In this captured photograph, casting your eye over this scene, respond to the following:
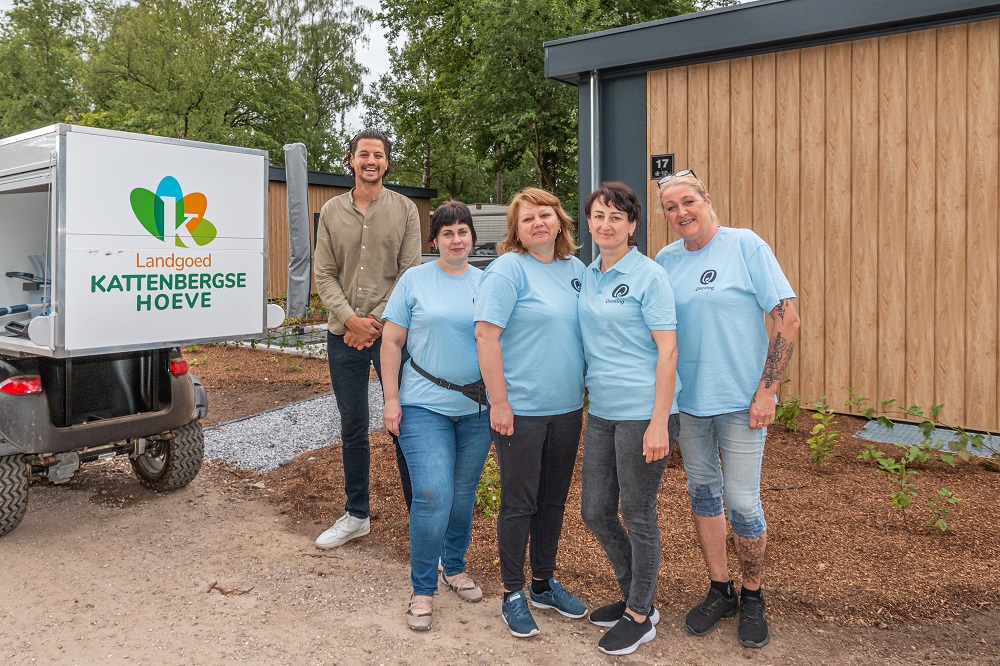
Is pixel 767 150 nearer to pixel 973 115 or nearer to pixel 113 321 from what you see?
pixel 973 115

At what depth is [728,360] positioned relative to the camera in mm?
2926

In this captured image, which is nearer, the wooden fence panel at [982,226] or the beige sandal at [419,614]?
the beige sandal at [419,614]

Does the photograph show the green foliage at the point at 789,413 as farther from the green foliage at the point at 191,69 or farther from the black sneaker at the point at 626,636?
the green foliage at the point at 191,69

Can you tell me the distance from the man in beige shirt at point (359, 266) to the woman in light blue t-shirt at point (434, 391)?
0.70 meters

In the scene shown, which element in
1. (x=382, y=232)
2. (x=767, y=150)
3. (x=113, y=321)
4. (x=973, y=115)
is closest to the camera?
(x=382, y=232)

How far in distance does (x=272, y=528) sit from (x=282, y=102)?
2833 cm

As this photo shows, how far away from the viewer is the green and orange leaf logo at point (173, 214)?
14.8 ft

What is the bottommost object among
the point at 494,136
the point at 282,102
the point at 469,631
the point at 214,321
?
the point at 469,631

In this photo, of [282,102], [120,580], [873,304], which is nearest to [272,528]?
[120,580]

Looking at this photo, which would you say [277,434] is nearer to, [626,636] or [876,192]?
[626,636]

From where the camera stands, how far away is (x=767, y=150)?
254 inches

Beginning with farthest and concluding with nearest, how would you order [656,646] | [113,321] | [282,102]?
[282,102] < [113,321] < [656,646]

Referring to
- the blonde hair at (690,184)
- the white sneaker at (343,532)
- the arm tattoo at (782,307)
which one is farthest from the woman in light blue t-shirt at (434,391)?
the arm tattoo at (782,307)

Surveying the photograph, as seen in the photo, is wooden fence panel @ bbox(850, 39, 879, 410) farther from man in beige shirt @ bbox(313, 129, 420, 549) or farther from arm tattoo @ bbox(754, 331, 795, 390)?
man in beige shirt @ bbox(313, 129, 420, 549)
